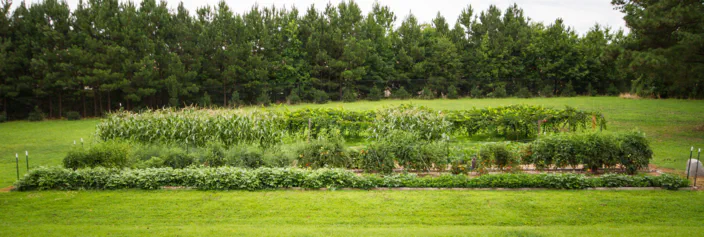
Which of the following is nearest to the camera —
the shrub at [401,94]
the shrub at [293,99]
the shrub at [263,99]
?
the shrub at [263,99]

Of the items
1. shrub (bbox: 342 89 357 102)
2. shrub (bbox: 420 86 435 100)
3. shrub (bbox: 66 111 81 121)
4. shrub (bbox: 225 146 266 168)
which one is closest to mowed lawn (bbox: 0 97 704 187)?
shrub (bbox: 66 111 81 121)

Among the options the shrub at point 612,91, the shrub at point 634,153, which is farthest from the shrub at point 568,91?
the shrub at point 634,153

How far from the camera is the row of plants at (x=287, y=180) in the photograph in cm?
759

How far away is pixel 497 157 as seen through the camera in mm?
8688

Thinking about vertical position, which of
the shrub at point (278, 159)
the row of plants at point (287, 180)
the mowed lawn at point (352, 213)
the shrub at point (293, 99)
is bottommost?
the mowed lawn at point (352, 213)

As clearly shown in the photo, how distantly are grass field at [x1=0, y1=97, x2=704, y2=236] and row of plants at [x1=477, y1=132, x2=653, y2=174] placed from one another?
1.26 meters

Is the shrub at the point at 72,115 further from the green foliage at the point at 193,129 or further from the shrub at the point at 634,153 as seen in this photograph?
the shrub at the point at 634,153

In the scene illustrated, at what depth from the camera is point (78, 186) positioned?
7.75 m

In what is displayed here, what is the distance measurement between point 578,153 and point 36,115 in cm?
2648

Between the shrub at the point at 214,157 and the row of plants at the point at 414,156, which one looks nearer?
the row of plants at the point at 414,156

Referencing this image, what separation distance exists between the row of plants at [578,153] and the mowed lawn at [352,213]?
1.25 metres

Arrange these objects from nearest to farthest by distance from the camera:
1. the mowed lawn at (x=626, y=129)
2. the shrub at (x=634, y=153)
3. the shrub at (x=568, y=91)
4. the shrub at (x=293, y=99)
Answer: the shrub at (x=634, y=153), the mowed lawn at (x=626, y=129), the shrub at (x=293, y=99), the shrub at (x=568, y=91)

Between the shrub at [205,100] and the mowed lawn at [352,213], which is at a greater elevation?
the shrub at [205,100]

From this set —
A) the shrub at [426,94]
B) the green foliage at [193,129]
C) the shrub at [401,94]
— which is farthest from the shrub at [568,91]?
the green foliage at [193,129]
